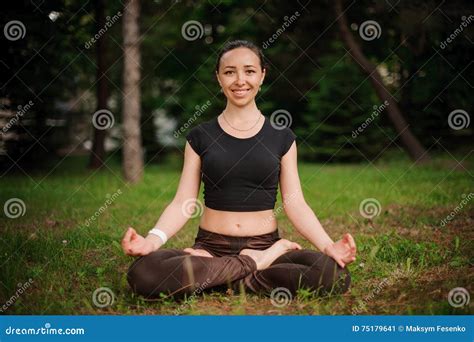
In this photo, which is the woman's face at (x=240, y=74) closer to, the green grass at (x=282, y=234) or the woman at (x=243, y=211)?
the woman at (x=243, y=211)

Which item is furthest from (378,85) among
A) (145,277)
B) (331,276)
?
(145,277)

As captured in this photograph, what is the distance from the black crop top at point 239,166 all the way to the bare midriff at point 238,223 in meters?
0.03

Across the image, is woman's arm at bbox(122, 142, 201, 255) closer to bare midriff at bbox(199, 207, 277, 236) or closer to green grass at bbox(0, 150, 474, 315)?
bare midriff at bbox(199, 207, 277, 236)

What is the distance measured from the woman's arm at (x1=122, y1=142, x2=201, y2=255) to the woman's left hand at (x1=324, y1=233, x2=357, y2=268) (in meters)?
0.90

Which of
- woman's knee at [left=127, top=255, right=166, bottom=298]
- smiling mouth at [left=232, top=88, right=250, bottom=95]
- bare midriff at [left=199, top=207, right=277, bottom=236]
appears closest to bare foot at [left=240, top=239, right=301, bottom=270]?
bare midriff at [left=199, top=207, right=277, bottom=236]

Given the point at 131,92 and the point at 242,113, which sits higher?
the point at 242,113

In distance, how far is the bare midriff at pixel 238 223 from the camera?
10.5 ft

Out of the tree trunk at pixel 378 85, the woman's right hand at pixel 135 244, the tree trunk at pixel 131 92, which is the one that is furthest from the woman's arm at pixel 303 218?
the tree trunk at pixel 378 85

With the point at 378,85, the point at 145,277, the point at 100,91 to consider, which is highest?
the point at 378,85

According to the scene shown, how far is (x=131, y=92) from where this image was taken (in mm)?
8133

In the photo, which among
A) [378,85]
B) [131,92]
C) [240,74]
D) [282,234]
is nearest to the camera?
[240,74]

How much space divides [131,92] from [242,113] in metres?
5.22

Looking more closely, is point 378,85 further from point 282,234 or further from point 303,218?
point 303,218

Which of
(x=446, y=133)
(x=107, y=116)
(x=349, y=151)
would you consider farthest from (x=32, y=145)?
(x=446, y=133)
